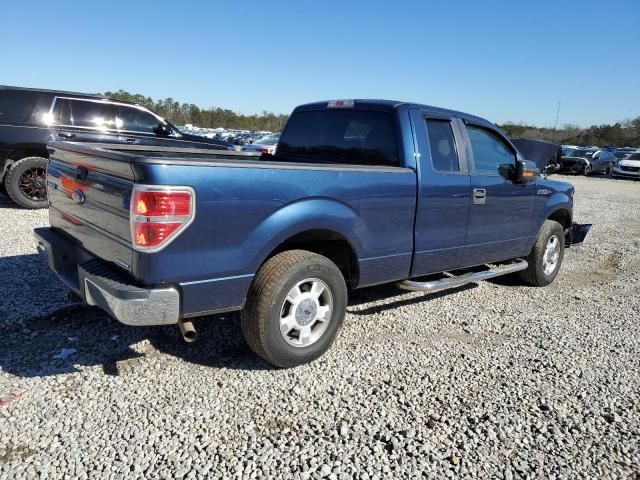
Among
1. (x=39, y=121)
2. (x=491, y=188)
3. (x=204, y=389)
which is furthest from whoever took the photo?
(x=39, y=121)

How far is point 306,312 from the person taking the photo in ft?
11.2

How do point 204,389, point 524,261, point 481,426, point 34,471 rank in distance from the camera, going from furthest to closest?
point 524,261
point 204,389
point 481,426
point 34,471

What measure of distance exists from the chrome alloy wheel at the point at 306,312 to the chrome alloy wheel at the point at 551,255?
3.39m

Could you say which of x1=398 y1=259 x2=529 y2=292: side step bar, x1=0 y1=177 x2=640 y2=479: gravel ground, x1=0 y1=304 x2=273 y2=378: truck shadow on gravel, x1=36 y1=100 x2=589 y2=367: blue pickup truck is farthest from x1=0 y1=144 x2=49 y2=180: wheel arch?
x1=398 y1=259 x2=529 y2=292: side step bar

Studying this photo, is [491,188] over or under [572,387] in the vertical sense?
over

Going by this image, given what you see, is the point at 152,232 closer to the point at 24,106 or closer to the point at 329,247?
the point at 329,247

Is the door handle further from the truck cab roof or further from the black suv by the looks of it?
the black suv

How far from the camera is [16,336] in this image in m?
3.67

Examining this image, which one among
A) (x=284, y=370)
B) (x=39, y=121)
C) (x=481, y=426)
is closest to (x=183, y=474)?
(x=284, y=370)

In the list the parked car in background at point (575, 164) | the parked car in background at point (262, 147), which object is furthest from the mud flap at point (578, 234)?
the parked car in background at point (575, 164)

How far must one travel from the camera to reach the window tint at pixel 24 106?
774 cm

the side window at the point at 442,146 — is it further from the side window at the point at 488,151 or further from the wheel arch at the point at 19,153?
the wheel arch at the point at 19,153

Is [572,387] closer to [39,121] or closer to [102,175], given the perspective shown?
[102,175]

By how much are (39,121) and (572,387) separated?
8.21 meters
